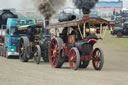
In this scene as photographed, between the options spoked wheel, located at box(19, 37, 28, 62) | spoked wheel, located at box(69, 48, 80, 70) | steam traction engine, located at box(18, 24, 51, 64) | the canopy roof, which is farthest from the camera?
spoked wheel, located at box(19, 37, 28, 62)

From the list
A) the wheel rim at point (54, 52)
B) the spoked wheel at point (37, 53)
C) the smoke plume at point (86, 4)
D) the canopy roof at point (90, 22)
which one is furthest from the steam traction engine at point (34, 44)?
the canopy roof at point (90, 22)

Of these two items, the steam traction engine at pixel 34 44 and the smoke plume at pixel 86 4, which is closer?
the steam traction engine at pixel 34 44

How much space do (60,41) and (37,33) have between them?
16.9ft

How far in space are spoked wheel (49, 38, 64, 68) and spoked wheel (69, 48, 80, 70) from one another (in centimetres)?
78

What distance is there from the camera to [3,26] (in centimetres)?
2889

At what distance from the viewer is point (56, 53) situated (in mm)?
17172

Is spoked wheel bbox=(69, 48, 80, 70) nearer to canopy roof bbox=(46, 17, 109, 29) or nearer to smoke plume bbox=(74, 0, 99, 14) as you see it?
canopy roof bbox=(46, 17, 109, 29)

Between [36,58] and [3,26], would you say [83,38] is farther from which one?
[3,26]

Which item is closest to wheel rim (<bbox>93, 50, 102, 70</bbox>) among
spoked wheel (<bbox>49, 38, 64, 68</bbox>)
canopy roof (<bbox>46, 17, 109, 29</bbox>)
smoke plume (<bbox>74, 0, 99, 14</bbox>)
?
canopy roof (<bbox>46, 17, 109, 29</bbox>)

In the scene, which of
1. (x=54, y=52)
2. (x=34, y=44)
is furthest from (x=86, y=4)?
(x=54, y=52)

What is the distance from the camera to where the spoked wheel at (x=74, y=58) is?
15383mm

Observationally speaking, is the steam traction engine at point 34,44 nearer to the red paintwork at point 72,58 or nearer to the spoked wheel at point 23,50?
the spoked wheel at point 23,50

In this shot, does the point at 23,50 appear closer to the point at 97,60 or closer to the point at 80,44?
the point at 80,44

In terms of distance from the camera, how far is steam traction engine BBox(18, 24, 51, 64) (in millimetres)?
19720
